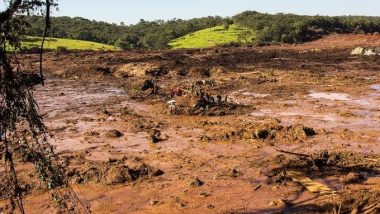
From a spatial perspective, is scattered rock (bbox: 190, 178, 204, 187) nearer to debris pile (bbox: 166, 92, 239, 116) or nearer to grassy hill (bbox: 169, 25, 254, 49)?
debris pile (bbox: 166, 92, 239, 116)

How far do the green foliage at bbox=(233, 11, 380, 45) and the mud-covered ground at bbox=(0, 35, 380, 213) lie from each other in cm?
3001

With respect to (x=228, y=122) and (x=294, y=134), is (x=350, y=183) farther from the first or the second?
(x=228, y=122)

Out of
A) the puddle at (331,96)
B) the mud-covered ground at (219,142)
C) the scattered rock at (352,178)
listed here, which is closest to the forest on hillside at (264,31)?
the mud-covered ground at (219,142)

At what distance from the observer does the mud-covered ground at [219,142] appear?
1175cm

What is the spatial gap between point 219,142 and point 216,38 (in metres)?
48.5

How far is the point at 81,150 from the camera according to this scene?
16188mm

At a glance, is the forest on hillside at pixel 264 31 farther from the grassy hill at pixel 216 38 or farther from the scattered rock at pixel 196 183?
the scattered rock at pixel 196 183

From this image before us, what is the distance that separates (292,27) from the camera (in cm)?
6569

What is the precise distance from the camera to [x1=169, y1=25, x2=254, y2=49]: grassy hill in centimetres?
6188

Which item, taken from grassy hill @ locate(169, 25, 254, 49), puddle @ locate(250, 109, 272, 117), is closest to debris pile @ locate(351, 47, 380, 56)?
grassy hill @ locate(169, 25, 254, 49)

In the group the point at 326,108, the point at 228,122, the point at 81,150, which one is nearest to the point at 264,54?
the point at 326,108

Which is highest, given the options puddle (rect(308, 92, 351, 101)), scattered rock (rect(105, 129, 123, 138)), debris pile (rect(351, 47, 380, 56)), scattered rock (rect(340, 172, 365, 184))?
debris pile (rect(351, 47, 380, 56))

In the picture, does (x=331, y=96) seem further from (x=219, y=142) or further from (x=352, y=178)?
(x=352, y=178)

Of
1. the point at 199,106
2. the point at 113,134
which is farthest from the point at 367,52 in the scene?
the point at 113,134
